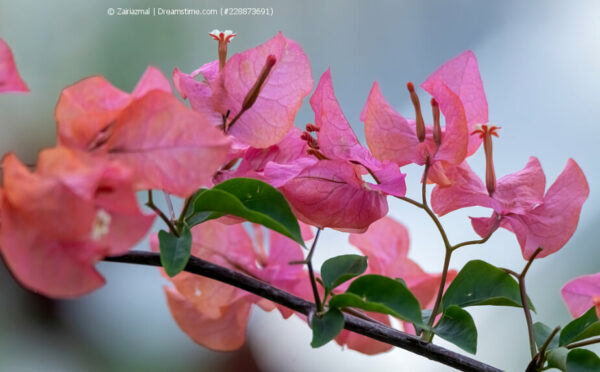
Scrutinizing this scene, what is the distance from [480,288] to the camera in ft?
1.59

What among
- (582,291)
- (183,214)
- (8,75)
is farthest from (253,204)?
(582,291)

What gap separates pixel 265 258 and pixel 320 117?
0.19 m

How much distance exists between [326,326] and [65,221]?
178 millimetres

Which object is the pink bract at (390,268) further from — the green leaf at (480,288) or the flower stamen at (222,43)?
the flower stamen at (222,43)

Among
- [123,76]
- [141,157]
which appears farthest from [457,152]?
[123,76]

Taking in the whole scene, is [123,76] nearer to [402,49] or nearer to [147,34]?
[147,34]

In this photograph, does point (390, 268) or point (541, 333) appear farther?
point (390, 268)

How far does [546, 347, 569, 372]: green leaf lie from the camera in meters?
0.44

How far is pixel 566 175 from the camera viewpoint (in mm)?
497

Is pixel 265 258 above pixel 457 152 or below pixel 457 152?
below

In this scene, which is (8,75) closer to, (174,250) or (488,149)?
(174,250)

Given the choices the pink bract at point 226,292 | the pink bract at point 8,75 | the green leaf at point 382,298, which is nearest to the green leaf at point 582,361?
the green leaf at point 382,298

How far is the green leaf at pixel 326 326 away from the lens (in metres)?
0.41

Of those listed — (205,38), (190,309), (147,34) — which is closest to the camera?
(190,309)
